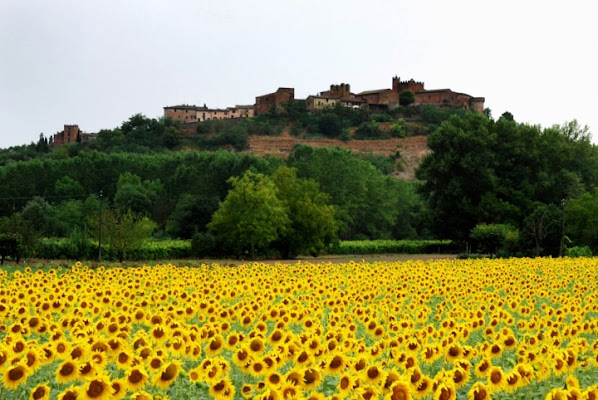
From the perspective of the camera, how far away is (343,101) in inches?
6678

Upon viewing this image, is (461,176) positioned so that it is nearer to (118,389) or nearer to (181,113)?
(118,389)

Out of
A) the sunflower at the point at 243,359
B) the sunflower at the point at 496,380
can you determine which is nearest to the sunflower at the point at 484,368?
the sunflower at the point at 496,380

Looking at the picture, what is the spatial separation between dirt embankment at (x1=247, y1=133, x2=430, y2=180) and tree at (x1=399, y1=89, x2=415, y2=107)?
25093mm

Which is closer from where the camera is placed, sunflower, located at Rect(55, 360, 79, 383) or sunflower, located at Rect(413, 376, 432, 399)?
sunflower, located at Rect(413, 376, 432, 399)

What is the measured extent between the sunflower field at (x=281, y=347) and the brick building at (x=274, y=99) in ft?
496

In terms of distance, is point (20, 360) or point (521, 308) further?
point (521, 308)

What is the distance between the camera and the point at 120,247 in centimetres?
4228

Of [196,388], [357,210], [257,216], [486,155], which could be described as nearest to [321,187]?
→ [357,210]

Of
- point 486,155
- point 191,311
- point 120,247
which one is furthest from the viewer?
point 486,155

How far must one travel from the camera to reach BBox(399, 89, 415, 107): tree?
173625 millimetres

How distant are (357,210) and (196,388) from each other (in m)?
70.5

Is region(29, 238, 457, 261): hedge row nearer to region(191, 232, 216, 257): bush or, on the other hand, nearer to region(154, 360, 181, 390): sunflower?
region(191, 232, 216, 257): bush

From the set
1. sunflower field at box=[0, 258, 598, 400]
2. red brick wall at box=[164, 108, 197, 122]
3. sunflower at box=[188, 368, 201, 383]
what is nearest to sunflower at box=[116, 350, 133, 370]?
sunflower field at box=[0, 258, 598, 400]

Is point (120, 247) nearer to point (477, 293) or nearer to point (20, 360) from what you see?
point (477, 293)
